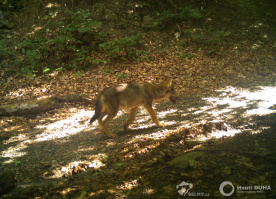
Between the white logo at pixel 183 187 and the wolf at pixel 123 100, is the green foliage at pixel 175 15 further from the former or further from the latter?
the white logo at pixel 183 187

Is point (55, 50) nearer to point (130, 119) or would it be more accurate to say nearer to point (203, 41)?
point (130, 119)

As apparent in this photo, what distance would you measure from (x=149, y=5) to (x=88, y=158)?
1409cm

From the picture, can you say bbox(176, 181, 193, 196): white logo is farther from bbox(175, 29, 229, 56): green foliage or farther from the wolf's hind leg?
bbox(175, 29, 229, 56): green foliage

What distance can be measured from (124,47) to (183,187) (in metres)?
10.9

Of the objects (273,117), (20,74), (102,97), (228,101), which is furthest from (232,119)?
(20,74)

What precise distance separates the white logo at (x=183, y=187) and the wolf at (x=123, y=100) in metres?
3.49

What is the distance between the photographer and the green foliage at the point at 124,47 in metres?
12.9

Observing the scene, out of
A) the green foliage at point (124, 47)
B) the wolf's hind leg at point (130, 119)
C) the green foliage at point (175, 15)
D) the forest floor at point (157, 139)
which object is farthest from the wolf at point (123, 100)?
the green foliage at point (175, 15)

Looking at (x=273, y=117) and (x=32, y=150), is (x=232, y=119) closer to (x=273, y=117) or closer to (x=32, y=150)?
(x=273, y=117)

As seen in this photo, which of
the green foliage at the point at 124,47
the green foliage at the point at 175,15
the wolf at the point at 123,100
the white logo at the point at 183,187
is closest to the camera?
the white logo at the point at 183,187

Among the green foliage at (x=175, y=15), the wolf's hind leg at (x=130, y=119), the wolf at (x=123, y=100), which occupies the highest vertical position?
the green foliage at (x=175, y=15)

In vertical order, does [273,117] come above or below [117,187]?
below

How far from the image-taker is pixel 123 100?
6.98 m

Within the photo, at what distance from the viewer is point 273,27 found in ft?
48.2
